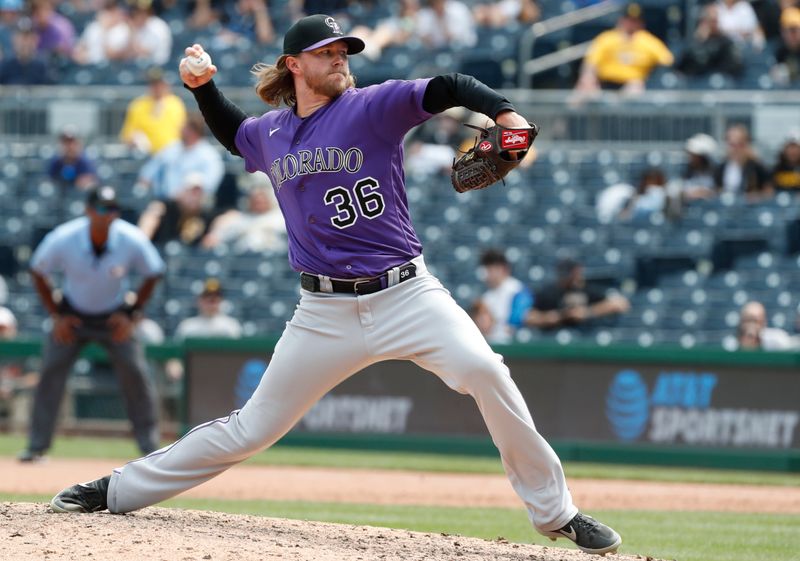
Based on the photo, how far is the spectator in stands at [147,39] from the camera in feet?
58.2

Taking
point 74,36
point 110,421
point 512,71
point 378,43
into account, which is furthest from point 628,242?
point 74,36

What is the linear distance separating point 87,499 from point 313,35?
2.16 m

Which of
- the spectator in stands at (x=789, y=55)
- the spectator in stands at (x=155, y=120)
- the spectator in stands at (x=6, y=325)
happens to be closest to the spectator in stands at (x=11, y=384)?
the spectator in stands at (x=6, y=325)

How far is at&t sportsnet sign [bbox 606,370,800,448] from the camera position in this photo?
11359 millimetres

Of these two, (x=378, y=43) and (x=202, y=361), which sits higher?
(x=378, y=43)

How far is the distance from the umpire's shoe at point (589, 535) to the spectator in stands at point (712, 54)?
10247 mm

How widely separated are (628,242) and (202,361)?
4.35m

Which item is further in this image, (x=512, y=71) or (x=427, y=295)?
(x=512, y=71)

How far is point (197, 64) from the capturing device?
19.5ft

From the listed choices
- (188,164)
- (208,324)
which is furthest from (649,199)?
(188,164)

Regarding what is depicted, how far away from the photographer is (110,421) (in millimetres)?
13484

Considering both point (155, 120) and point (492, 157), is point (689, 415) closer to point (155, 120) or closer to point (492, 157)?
point (492, 157)

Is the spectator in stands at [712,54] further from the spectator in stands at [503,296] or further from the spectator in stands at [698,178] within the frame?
the spectator in stands at [503,296]

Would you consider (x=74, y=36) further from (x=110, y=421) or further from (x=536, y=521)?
(x=536, y=521)
